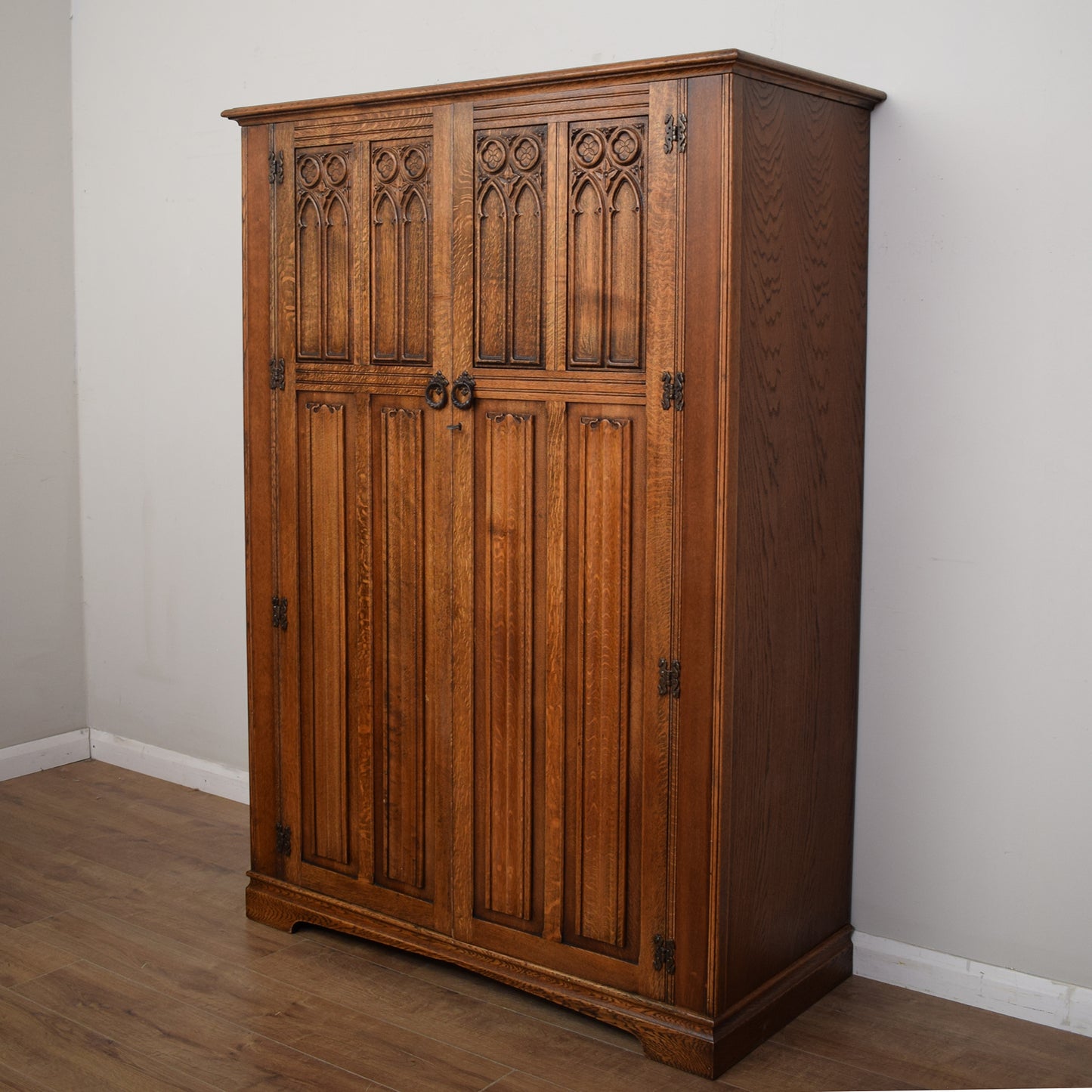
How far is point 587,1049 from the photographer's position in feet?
8.96

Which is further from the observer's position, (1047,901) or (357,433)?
(357,433)

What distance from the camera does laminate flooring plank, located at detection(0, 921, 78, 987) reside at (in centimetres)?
305

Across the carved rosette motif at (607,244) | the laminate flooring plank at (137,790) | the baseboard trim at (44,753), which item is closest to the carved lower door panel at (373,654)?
the carved rosette motif at (607,244)

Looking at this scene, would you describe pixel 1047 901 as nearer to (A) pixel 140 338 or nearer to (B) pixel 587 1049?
(B) pixel 587 1049

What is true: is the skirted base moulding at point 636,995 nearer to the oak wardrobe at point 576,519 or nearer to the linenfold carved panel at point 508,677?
the oak wardrobe at point 576,519

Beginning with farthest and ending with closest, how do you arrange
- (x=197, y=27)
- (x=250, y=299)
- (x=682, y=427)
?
1. (x=197, y=27)
2. (x=250, y=299)
3. (x=682, y=427)

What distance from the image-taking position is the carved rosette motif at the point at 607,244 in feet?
8.42

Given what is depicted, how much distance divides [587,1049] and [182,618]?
229 centimetres

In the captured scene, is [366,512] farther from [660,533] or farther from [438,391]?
[660,533]

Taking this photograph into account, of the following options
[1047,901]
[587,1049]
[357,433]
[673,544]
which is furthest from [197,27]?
[1047,901]

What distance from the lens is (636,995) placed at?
2.74 m

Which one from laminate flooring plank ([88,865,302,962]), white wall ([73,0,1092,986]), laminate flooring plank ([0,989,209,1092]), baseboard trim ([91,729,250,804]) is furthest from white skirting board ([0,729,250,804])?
white wall ([73,0,1092,986])

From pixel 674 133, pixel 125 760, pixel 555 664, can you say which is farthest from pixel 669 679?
pixel 125 760

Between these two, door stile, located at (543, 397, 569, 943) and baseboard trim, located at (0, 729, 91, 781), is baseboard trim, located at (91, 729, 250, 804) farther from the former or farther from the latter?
door stile, located at (543, 397, 569, 943)
